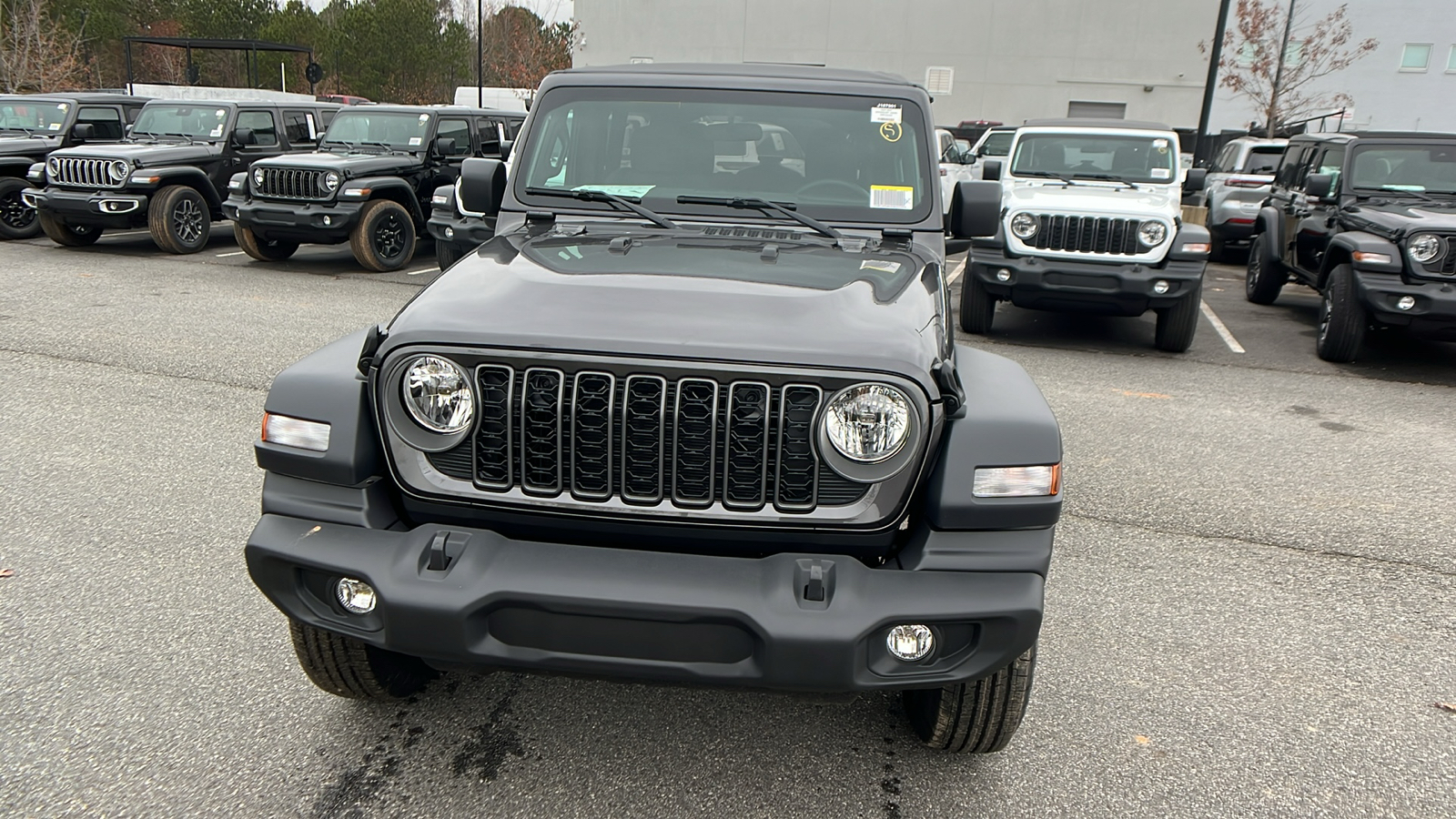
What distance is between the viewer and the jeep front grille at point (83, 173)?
1183 centimetres

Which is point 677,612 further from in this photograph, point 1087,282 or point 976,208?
point 1087,282

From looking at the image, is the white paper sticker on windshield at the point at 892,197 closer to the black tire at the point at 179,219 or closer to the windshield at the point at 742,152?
the windshield at the point at 742,152

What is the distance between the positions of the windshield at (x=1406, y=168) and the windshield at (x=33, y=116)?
15.3 meters

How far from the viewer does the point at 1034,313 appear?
34.4 ft

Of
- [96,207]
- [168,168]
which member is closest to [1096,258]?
[168,168]

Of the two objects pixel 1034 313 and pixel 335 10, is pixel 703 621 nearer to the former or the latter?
pixel 1034 313

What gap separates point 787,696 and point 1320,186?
853 cm

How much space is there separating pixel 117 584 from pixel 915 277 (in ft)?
9.78

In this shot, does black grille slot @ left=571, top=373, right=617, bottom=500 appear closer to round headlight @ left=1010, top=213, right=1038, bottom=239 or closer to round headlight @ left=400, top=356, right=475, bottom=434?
round headlight @ left=400, top=356, right=475, bottom=434

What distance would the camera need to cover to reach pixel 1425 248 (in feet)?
25.0

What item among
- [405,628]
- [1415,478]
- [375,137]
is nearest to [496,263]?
[405,628]

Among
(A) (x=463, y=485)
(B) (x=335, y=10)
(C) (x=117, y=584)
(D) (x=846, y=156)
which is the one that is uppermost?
(B) (x=335, y=10)

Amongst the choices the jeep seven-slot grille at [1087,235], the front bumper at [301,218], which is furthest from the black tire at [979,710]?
the front bumper at [301,218]

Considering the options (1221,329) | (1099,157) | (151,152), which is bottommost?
(1221,329)
